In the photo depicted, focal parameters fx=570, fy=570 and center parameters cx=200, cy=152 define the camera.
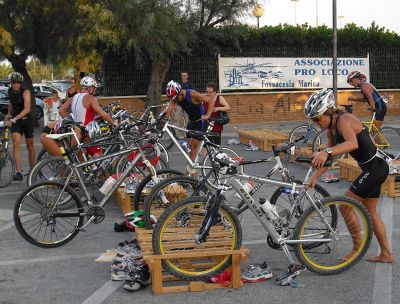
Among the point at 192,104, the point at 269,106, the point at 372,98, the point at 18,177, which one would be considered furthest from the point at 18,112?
the point at 269,106

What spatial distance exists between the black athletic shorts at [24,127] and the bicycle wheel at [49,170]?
2299 millimetres

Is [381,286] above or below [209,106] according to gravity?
below

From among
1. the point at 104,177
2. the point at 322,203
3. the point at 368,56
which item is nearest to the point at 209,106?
the point at 104,177

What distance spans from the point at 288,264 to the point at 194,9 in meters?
14.4

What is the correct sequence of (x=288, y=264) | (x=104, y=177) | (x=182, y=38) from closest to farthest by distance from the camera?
(x=288, y=264) → (x=104, y=177) → (x=182, y=38)

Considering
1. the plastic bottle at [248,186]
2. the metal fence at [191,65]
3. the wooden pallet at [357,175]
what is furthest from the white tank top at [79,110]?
the metal fence at [191,65]

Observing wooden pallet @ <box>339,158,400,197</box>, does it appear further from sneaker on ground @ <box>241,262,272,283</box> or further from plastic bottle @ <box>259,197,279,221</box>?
sneaker on ground @ <box>241,262,272,283</box>

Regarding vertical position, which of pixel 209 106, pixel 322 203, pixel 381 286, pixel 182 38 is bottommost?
pixel 381 286

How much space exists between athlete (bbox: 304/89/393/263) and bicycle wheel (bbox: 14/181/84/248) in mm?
2600

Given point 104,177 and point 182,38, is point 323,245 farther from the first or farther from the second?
point 182,38

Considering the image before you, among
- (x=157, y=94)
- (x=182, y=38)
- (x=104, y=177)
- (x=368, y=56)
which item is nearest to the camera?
(x=104, y=177)

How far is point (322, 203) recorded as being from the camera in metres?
5.13

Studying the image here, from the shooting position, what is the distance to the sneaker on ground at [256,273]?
5.04 m

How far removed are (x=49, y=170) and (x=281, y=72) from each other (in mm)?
14928
